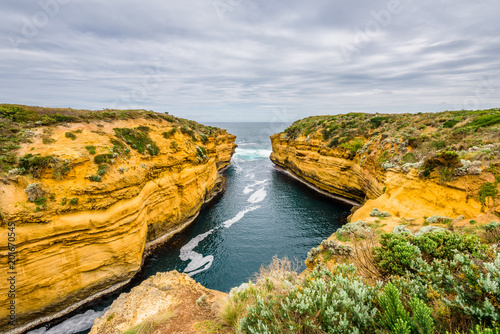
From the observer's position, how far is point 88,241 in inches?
568

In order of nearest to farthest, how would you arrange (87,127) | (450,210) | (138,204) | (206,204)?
(450,210) < (138,204) < (87,127) < (206,204)

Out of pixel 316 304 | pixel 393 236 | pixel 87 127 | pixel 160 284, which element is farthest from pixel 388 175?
pixel 87 127

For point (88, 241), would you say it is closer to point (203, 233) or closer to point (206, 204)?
point (203, 233)

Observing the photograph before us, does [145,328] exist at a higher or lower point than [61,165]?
lower

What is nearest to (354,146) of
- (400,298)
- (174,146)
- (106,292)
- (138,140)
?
(174,146)

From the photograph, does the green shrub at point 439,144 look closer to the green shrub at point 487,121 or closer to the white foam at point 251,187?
the green shrub at point 487,121

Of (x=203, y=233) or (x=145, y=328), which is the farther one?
(x=203, y=233)

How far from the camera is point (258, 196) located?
116 ft

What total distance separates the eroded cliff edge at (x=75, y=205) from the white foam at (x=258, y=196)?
14.4 m

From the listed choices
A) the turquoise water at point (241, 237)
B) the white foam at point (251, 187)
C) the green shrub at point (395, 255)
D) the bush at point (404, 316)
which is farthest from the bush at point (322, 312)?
the white foam at point (251, 187)

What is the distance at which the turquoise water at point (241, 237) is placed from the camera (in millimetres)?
17422

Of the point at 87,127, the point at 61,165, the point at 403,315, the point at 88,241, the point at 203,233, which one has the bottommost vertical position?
the point at 203,233

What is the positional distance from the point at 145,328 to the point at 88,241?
924 centimetres

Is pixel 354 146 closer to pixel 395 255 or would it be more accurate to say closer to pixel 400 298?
pixel 395 255
